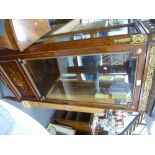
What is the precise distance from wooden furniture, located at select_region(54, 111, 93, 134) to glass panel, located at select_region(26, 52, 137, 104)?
21.7 inches

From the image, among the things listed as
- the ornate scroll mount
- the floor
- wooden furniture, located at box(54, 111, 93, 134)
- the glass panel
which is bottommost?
wooden furniture, located at box(54, 111, 93, 134)

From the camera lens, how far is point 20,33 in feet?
2.92

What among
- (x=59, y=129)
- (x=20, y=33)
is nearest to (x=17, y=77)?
(x=20, y=33)

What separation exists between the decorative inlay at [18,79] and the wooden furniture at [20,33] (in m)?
0.24

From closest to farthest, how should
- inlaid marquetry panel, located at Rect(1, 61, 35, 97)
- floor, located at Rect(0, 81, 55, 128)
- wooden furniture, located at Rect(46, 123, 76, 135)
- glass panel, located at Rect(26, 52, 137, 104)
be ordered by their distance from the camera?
glass panel, located at Rect(26, 52, 137, 104) < inlaid marquetry panel, located at Rect(1, 61, 35, 97) < floor, located at Rect(0, 81, 55, 128) < wooden furniture, located at Rect(46, 123, 76, 135)

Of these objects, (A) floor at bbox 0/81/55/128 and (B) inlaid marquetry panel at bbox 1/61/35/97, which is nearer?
(B) inlaid marquetry panel at bbox 1/61/35/97

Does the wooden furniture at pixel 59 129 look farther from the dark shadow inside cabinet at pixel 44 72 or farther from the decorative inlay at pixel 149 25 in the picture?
the decorative inlay at pixel 149 25

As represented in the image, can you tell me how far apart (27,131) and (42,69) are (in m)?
0.68

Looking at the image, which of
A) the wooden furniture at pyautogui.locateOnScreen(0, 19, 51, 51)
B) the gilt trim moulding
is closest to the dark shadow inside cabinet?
the wooden furniture at pyautogui.locateOnScreen(0, 19, 51, 51)

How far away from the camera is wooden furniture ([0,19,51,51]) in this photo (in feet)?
2.77

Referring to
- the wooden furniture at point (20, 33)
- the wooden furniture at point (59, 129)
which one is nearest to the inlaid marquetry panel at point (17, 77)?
the wooden furniture at point (20, 33)

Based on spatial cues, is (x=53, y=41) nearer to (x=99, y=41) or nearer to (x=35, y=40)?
(x=35, y=40)

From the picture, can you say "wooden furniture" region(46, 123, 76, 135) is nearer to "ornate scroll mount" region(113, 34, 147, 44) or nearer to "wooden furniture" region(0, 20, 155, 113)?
"wooden furniture" region(0, 20, 155, 113)
